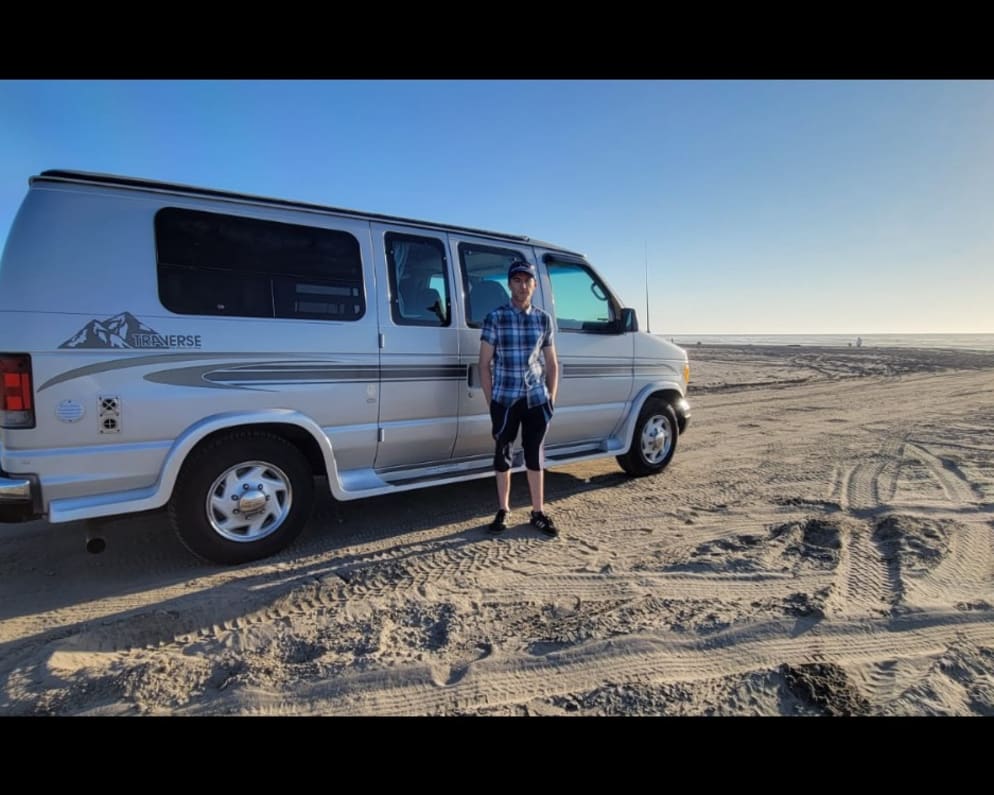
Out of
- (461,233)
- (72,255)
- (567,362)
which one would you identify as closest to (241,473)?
(72,255)

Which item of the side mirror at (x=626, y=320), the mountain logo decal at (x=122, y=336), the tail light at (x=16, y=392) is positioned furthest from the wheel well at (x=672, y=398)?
the tail light at (x=16, y=392)

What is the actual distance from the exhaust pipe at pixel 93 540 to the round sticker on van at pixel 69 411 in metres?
0.73

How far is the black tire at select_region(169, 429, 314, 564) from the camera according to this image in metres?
3.43

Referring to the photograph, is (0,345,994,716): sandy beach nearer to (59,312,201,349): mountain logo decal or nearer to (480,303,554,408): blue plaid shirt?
(480,303,554,408): blue plaid shirt

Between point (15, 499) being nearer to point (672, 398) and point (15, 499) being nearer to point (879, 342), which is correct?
point (672, 398)

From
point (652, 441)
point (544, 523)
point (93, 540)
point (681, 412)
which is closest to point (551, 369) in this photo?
point (544, 523)

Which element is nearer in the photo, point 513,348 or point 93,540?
point 93,540

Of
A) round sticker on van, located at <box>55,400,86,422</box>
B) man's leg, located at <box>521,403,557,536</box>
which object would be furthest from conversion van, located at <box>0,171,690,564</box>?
man's leg, located at <box>521,403,557,536</box>

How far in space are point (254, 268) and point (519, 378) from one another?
1.94m

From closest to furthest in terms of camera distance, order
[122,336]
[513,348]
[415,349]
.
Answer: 1. [122,336]
2. [513,348]
3. [415,349]

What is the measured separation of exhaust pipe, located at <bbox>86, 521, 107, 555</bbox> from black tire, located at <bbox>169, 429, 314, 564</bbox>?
0.39m

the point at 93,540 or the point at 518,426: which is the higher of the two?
the point at 518,426

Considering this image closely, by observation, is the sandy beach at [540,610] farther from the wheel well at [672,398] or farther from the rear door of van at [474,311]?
the wheel well at [672,398]

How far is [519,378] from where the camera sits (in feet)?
13.6
